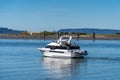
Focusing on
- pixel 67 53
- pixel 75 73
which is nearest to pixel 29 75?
pixel 75 73

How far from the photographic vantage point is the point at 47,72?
46125mm

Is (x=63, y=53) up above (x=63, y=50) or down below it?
below

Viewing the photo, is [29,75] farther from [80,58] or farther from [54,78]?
[80,58]

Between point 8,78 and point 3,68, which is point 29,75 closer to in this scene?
point 8,78

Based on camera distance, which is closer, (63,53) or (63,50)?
(63,50)

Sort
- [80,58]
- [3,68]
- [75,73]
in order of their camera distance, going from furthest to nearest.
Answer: [80,58] → [3,68] → [75,73]

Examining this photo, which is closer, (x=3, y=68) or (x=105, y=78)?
(x=105, y=78)

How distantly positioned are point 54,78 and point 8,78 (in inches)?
157

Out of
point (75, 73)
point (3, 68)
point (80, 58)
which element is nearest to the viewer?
point (75, 73)

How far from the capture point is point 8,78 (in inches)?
1591

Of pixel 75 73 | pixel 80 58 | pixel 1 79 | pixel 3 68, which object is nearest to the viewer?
pixel 1 79

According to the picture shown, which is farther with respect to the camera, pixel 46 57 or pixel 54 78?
pixel 46 57

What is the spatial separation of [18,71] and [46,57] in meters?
23.9

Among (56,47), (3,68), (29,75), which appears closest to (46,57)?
(56,47)
